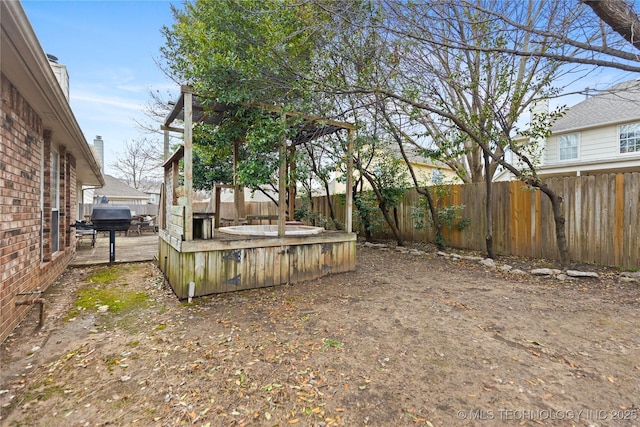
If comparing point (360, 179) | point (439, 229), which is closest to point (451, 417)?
point (439, 229)

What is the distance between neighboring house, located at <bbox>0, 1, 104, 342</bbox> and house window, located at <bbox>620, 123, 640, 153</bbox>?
13.9 m

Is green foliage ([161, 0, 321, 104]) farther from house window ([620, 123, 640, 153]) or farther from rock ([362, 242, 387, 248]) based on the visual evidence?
house window ([620, 123, 640, 153])

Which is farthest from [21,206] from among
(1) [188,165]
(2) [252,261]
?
(2) [252,261]

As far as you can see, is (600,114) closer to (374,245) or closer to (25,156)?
(374,245)

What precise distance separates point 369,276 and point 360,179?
3.79 metres

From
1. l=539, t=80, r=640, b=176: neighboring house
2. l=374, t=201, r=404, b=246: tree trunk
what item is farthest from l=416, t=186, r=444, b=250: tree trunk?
l=539, t=80, r=640, b=176: neighboring house

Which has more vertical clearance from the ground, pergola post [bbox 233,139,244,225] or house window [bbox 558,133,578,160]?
house window [bbox 558,133,578,160]

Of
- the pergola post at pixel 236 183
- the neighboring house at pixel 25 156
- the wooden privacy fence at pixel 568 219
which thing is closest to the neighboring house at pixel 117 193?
the pergola post at pixel 236 183

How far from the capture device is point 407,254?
734 centimetres

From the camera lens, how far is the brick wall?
2838mm

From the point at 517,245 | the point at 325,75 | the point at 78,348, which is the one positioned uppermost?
the point at 325,75

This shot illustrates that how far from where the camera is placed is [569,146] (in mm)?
11203

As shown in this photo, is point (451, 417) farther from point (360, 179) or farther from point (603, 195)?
point (360, 179)

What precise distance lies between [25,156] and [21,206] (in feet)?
1.93
